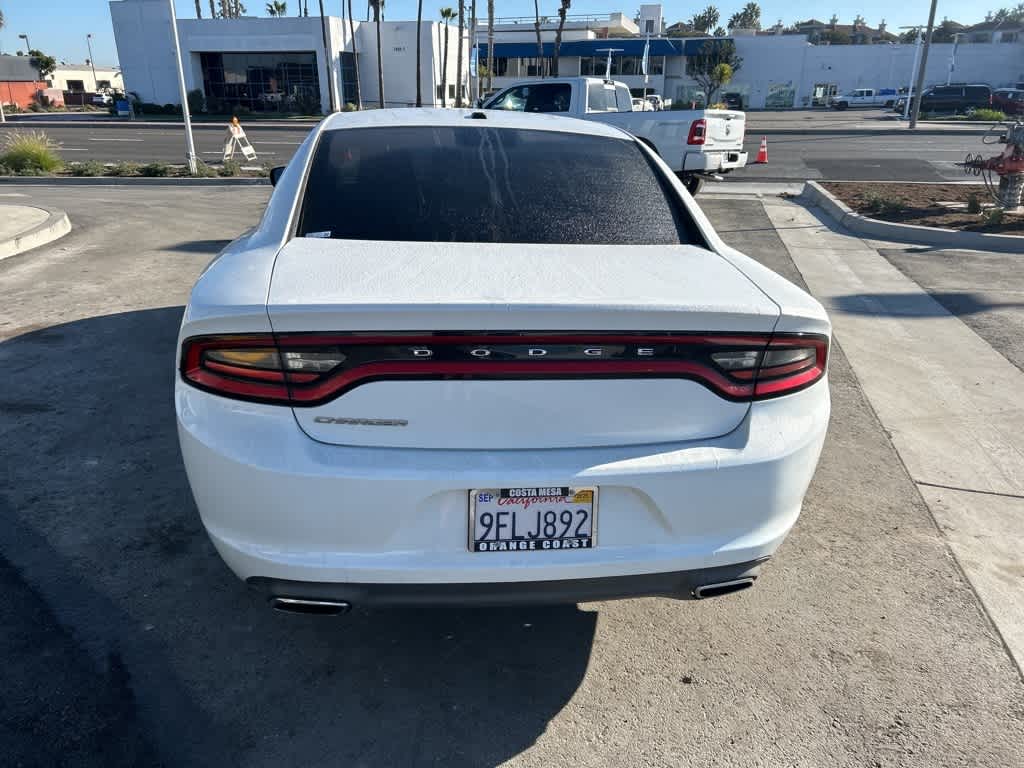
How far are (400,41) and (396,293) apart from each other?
171 feet

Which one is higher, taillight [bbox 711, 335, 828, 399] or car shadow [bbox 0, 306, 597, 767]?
taillight [bbox 711, 335, 828, 399]

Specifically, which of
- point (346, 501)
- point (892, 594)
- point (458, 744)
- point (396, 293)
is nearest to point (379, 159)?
point (396, 293)

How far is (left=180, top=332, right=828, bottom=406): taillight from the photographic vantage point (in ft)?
6.86

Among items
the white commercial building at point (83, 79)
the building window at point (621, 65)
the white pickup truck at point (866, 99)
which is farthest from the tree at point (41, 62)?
the white pickup truck at point (866, 99)

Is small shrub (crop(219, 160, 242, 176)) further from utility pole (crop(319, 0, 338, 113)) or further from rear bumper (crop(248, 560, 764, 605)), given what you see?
utility pole (crop(319, 0, 338, 113))

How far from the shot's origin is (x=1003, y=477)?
4.09 meters

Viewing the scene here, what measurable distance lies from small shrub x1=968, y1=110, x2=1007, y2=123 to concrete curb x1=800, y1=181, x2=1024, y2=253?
33.6 m

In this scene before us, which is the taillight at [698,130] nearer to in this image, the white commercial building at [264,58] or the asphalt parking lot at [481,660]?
the asphalt parking lot at [481,660]

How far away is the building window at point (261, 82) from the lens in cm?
4794

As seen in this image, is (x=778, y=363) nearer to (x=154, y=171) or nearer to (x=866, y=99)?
(x=154, y=171)

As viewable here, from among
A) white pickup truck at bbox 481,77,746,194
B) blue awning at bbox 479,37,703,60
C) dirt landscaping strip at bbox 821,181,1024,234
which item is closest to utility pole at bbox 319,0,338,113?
blue awning at bbox 479,37,703,60

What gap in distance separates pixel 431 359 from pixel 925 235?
10.2 meters

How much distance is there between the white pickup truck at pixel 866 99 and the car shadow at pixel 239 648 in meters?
64.0

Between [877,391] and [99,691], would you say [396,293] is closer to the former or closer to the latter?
[99,691]
